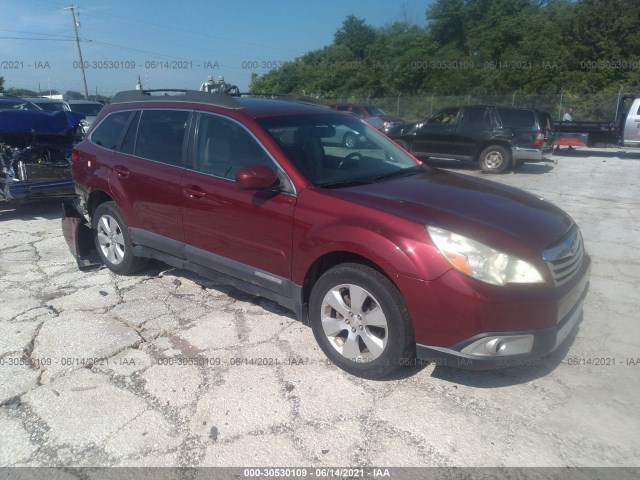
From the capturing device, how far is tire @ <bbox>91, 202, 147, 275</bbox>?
5305 mm

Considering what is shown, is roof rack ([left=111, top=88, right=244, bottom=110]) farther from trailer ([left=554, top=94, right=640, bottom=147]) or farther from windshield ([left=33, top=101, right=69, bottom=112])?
trailer ([left=554, top=94, right=640, bottom=147])

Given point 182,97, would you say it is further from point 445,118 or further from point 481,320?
point 445,118

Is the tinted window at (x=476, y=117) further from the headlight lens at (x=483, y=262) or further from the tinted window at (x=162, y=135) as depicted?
the headlight lens at (x=483, y=262)

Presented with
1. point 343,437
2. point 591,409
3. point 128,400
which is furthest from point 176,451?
point 591,409

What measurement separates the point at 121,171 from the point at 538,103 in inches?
1091

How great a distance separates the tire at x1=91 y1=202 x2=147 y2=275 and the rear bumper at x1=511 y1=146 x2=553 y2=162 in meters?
11.3

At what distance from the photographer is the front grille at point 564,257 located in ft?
10.6

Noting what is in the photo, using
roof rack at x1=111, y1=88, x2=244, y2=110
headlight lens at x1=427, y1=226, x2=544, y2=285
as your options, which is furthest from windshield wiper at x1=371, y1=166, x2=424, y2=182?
roof rack at x1=111, y1=88, x2=244, y2=110

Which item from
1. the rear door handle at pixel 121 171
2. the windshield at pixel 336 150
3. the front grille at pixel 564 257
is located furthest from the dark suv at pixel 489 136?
the rear door handle at pixel 121 171

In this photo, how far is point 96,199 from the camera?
5.67 meters

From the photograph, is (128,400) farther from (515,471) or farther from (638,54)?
(638,54)

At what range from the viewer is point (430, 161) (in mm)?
17828

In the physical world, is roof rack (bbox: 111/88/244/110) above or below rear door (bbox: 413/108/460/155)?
above

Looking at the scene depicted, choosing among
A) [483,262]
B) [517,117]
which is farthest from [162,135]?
[517,117]
